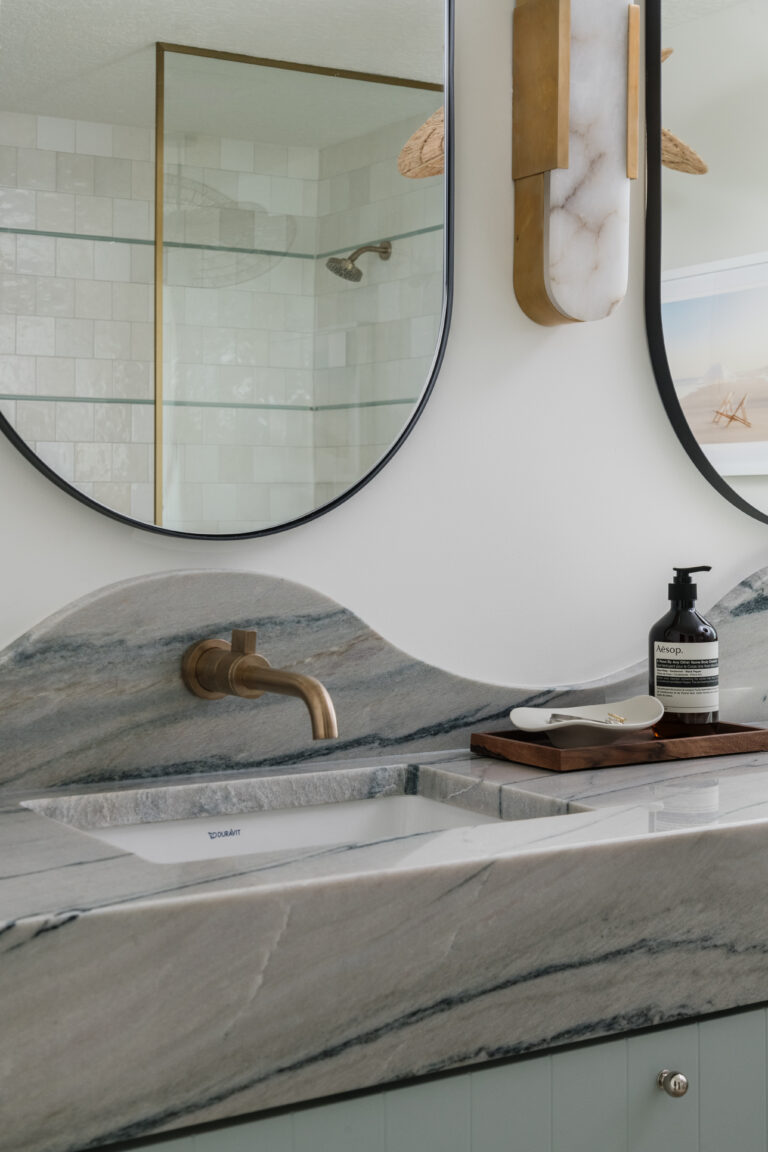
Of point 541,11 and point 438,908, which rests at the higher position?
point 541,11

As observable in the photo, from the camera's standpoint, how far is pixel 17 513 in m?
1.15

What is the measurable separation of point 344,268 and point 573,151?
309 mm

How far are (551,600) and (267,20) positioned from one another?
72cm

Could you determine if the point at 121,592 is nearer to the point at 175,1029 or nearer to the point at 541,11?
the point at 175,1029

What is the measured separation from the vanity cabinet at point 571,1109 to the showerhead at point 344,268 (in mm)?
808

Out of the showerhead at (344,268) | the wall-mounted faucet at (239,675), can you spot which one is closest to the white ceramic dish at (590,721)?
the wall-mounted faucet at (239,675)

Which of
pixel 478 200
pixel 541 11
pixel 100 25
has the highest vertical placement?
pixel 541 11

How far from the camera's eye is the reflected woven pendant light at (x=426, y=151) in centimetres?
135

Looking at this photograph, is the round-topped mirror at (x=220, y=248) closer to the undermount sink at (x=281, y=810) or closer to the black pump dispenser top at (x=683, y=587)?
the undermount sink at (x=281, y=810)

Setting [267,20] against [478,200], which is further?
[478,200]

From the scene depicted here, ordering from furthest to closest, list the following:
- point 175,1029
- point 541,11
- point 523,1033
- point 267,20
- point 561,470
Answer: point 561,470 < point 541,11 < point 267,20 < point 523,1033 < point 175,1029

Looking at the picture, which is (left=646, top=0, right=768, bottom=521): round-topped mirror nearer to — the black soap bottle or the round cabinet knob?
the black soap bottle

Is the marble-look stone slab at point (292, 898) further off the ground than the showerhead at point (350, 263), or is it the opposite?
the showerhead at point (350, 263)

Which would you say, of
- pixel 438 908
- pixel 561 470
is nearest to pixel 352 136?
pixel 561 470
